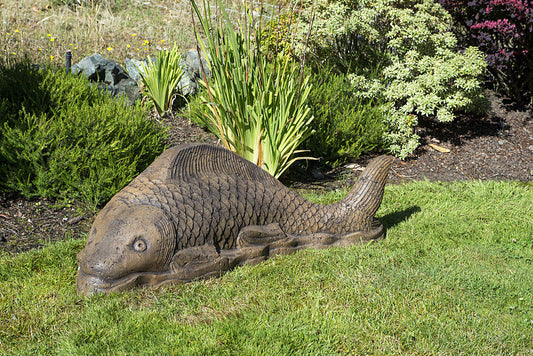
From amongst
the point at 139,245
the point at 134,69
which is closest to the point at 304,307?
the point at 139,245

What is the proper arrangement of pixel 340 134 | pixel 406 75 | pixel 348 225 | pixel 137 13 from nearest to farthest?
pixel 348 225
pixel 340 134
pixel 406 75
pixel 137 13

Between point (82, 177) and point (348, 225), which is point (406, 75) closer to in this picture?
point (348, 225)

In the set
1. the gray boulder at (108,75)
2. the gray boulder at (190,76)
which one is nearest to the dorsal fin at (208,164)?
the gray boulder at (108,75)

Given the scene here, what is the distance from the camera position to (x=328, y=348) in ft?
8.17

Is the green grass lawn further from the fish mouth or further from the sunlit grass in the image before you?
the sunlit grass

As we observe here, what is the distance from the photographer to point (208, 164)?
324 centimetres

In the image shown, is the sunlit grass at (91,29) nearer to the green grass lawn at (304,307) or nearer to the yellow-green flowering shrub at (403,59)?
the yellow-green flowering shrub at (403,59)

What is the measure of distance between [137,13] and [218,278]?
881 centimetres

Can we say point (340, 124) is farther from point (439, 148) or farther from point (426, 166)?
point (439, 148)

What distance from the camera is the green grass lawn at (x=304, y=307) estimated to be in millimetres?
2504

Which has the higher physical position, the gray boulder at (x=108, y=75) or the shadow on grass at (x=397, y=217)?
the gray boulder at (x=108, y=75)

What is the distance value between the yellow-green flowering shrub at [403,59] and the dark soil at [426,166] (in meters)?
0.48

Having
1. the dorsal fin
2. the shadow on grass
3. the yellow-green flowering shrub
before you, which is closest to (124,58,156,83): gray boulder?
the yellow-green flowering shrub

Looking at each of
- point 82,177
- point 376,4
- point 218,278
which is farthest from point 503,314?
point 376,4
